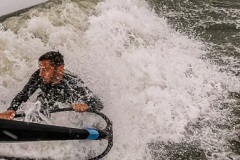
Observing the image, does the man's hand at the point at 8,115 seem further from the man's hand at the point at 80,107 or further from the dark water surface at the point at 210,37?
the dark water surface at the point at 210,37

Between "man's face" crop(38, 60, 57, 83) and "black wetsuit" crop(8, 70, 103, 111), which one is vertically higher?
"man's face" crop(38, 60, 57, 83)

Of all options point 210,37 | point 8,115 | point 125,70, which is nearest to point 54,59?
point 8,115

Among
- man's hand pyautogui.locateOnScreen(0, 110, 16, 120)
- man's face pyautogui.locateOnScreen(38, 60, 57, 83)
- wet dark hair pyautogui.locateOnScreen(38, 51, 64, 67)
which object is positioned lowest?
man's hand pyautogui.locateOnScreen(0, 110, 16, 120)

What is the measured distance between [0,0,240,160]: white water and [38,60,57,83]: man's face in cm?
85

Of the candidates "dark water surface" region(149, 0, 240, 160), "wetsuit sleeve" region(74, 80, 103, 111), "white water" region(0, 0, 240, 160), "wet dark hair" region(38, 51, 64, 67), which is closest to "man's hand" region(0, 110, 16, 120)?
"white water" region(0, 0, 240, 160)

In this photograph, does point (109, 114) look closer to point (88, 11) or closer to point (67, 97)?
point (67, 97)

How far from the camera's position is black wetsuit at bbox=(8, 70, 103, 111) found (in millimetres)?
4434

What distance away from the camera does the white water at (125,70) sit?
484 cm

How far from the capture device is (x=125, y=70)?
614cm

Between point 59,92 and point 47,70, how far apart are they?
457 mm

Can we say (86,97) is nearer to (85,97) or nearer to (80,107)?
(85,97)

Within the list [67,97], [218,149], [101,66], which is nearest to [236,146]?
[218,149]

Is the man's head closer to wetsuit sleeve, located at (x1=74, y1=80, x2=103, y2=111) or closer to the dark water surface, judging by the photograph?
wetsuit sleeve, located at (x1=74, y1=80, x2=103, y2=111)

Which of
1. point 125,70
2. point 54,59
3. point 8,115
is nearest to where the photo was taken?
point 8,115
